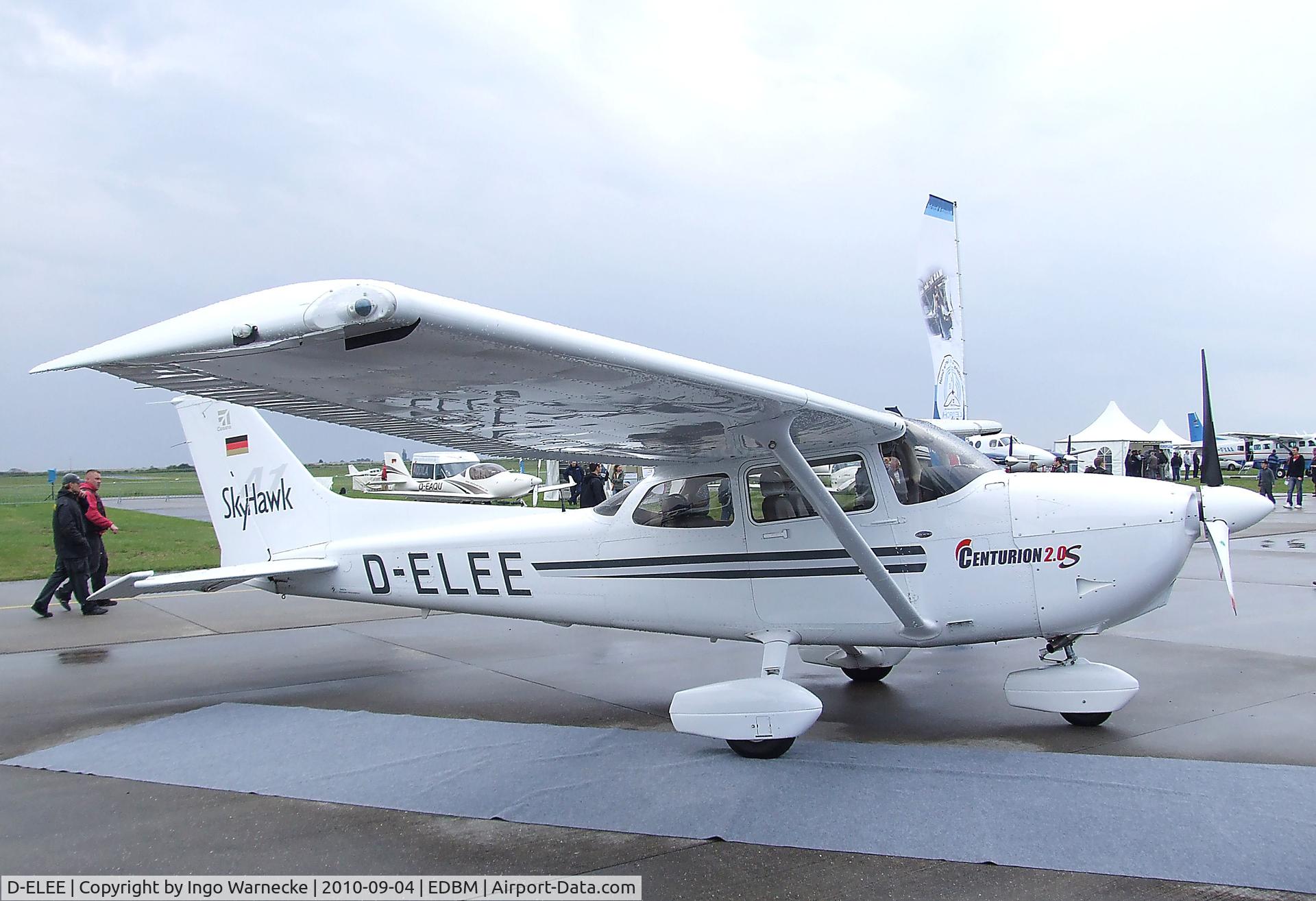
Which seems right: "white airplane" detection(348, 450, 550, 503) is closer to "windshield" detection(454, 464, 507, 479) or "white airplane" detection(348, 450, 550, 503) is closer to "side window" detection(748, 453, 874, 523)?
"windshield" detection(454, 464, 507, 479)

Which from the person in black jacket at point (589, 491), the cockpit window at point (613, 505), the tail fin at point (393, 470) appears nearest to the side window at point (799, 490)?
the cockpit window at point (613, 505)

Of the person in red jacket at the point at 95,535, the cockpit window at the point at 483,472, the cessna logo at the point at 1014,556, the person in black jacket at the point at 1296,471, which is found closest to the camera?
the cessna logo at the point at 1014,556

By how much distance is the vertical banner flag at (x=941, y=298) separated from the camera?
78.5ft

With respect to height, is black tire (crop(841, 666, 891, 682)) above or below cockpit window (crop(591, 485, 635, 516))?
below

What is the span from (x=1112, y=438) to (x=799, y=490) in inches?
1552

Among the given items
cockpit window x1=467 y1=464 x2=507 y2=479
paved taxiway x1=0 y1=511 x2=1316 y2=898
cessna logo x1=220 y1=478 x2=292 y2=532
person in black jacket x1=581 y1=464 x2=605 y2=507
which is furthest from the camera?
cockpit window x1=467 y1=464 x2=507 y2=479

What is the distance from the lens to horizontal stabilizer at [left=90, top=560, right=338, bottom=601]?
6.28 m

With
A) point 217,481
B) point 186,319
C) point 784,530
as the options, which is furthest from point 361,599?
point 186,319

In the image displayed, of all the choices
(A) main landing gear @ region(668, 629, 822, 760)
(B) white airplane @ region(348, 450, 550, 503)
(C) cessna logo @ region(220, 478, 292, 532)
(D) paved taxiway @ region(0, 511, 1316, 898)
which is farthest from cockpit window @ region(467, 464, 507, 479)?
(A) main landing gear @ region(668, 629, 822, 760)

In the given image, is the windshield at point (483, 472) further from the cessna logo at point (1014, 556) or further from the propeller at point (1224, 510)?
the propeller at point (1224, 510)

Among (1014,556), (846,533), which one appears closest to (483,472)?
(846,533)

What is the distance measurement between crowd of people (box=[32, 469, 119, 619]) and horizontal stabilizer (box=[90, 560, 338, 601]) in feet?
13.6

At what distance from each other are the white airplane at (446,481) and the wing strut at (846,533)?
71.5ft

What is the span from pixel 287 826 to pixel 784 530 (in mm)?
3226
